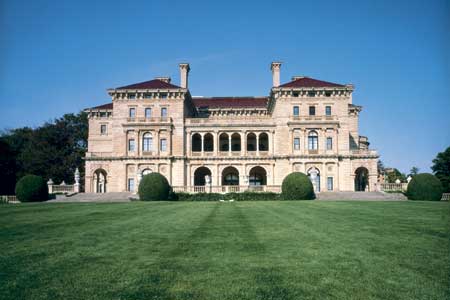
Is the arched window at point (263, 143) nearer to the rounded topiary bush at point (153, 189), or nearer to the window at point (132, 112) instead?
the window at point (132, 112)

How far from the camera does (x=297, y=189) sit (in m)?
34.4

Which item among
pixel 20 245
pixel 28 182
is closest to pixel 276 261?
pixel 20 245

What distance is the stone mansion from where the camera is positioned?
154 ft

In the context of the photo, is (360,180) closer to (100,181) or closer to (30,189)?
(100,181)

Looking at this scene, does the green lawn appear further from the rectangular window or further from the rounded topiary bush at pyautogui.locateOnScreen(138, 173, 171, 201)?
the rectangular window

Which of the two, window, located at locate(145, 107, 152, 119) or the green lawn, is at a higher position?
window, located at locate(145, 107, 152, 119)

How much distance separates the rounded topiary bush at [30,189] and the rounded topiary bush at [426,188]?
3475 cm

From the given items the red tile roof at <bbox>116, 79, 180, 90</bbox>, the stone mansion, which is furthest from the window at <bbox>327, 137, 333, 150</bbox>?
the red tile roof at <bbox>116, 79, 180, 90</bbox>

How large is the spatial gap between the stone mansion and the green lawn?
116 feet

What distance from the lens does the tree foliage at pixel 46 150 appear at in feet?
177

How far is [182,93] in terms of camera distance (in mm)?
47906

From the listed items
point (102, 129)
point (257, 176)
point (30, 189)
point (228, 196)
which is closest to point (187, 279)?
point (228, 196)

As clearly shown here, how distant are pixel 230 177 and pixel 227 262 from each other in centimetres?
4591

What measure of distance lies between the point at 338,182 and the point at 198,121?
65.7ft
